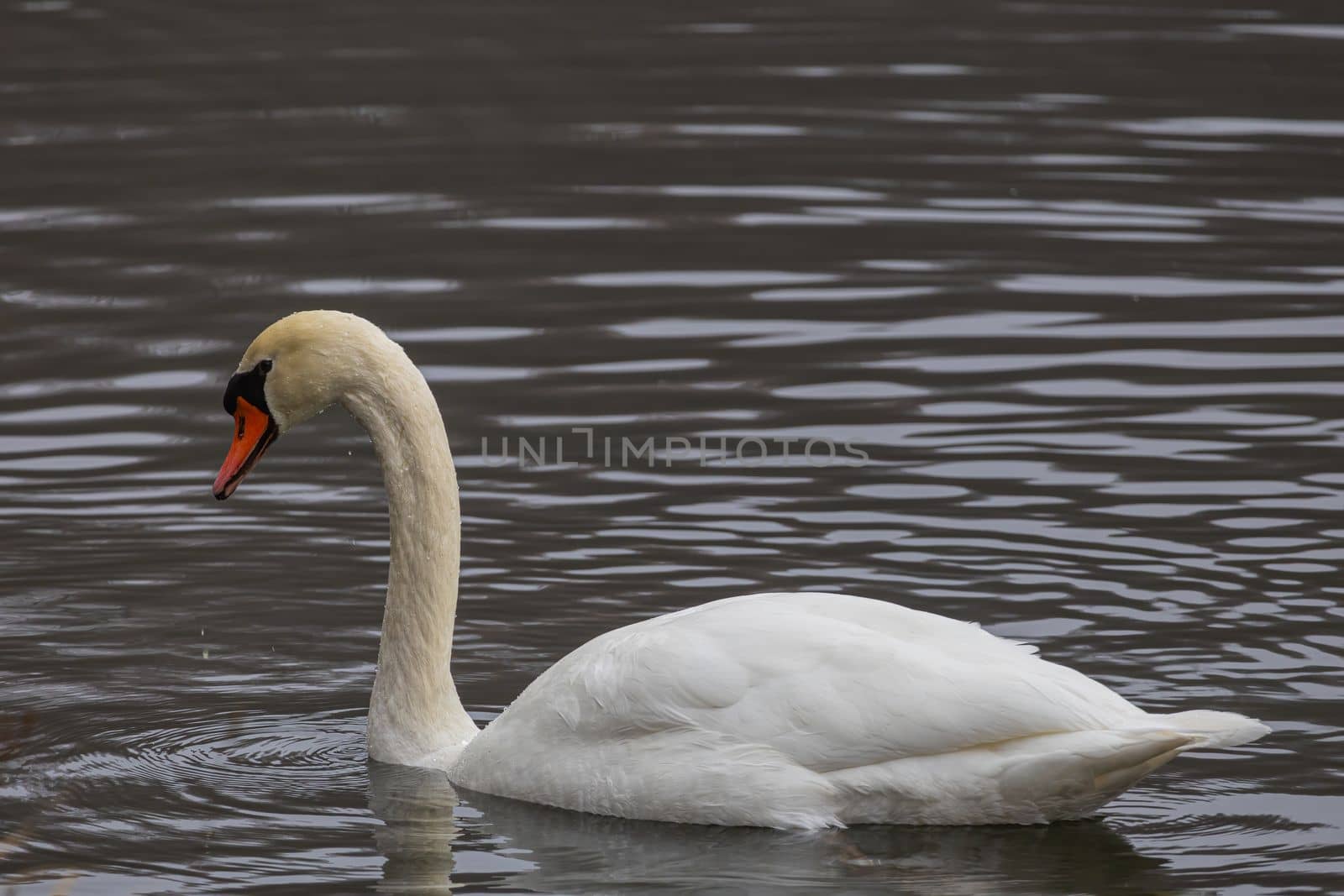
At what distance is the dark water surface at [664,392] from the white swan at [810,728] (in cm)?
13

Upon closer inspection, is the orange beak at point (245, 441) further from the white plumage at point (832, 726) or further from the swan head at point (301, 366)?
the white plumage at point (832, 726)

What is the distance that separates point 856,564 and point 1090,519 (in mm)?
1110

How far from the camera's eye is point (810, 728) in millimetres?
7148

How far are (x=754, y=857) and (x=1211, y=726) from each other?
1.33 meters

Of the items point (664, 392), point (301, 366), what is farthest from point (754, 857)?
point (664, 392)

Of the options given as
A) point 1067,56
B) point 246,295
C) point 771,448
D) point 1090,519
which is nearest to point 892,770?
point 1090,519

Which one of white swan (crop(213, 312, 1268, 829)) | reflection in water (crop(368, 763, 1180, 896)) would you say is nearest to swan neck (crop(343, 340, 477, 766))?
white swan (crop(213, 312, 1268, 829))

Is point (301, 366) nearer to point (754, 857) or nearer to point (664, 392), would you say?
point (754, 857)

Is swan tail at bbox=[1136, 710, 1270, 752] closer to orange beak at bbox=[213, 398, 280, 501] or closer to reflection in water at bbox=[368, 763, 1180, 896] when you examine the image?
reflection in water at bbox=[368, 763, 1180, 896]

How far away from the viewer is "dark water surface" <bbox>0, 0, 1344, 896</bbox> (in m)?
7.60

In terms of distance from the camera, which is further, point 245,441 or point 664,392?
point 664,392

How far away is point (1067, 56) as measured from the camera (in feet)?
70.0

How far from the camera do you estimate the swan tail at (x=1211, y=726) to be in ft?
22.5

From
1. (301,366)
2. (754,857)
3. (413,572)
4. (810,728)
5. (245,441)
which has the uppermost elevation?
(301,366)
